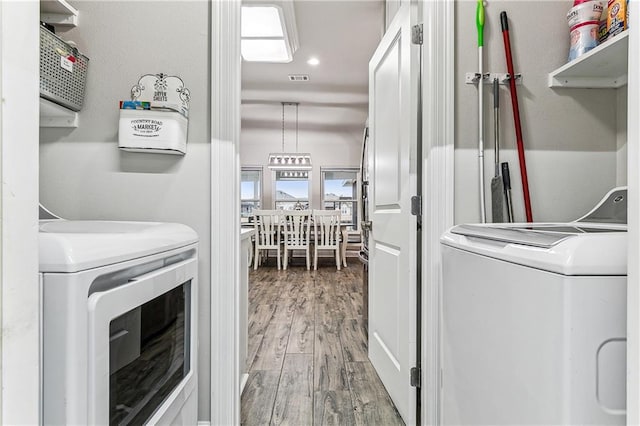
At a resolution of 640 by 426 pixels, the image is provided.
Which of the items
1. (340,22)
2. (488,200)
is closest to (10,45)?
(488,200)

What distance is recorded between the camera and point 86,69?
1.40 meters

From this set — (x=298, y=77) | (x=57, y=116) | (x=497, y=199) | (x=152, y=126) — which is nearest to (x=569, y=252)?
(x=497, y=199)

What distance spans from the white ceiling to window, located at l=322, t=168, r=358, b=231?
3.14 feet

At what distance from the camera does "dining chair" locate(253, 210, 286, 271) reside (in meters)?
5.94

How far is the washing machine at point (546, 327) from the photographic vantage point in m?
0.65

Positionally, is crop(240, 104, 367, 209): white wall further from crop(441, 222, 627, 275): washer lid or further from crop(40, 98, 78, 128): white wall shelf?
crop(441, 222, 627, 275): washer lid

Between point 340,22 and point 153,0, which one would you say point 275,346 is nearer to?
point 153,0

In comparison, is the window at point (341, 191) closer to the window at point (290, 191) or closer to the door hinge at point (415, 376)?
the window at point (290, 191)

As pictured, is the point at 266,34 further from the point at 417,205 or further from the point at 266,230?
the point at 266,230

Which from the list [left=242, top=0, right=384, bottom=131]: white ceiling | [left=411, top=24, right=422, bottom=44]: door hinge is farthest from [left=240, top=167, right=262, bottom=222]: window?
[left=411, top=24, right=422, bottom=44]: door hinge

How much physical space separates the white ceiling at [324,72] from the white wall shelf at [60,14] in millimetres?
2036

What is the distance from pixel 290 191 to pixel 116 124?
259 inches

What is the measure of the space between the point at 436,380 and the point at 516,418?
2.17 ft

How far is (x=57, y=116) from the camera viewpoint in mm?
1364
